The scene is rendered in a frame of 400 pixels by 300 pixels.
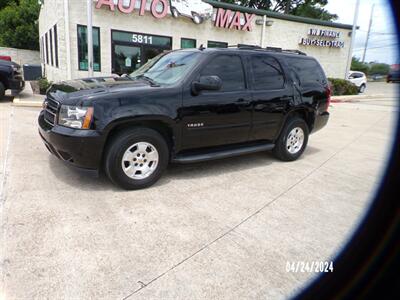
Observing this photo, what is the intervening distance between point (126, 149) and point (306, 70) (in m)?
3.83

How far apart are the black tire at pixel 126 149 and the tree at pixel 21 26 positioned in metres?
29.1

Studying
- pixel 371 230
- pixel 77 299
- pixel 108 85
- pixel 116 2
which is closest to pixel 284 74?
pixel 108 85

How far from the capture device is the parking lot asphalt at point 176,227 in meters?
2.44

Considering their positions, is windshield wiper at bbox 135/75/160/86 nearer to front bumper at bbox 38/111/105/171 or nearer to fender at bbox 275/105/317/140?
front bumper at bbox 38/111/105/171

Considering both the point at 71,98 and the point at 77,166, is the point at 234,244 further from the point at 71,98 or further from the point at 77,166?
the point at 71,98

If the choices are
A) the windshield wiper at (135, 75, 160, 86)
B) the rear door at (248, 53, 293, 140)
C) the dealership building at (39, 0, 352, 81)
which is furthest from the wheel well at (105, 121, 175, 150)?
the dealership building at (39, 0, 352, 81)

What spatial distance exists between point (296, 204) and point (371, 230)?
2.19 metres

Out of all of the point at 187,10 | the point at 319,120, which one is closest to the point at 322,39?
the point at 187,10

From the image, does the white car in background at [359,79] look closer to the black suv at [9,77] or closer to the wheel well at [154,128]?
the black suv at [9,77]

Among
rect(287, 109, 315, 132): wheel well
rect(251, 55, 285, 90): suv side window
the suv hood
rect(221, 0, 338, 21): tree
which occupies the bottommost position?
rect(287, 109, 315, 132): wheel well

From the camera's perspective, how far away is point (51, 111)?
13.9ft

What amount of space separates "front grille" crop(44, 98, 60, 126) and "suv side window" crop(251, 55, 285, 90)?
2.93 m

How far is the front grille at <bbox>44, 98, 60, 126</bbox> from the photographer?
13.2 feet
